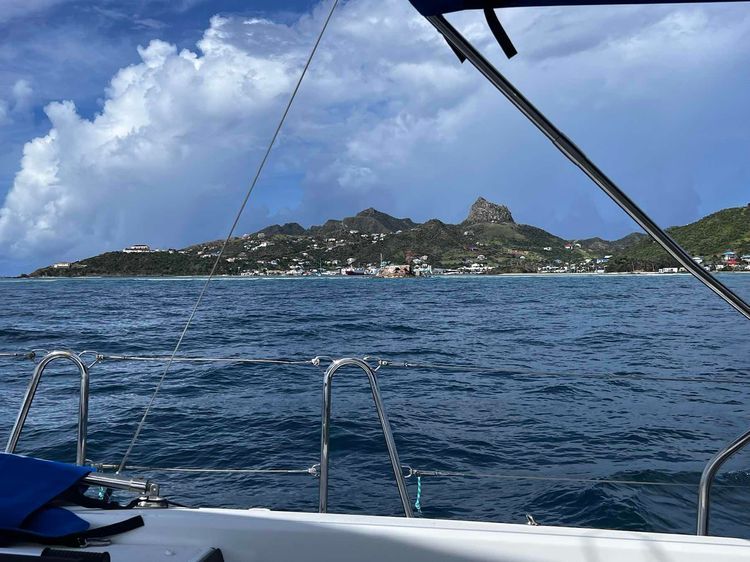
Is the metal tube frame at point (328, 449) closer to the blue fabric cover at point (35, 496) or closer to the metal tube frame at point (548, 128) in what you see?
the blue fabric cover at point (35, 496)

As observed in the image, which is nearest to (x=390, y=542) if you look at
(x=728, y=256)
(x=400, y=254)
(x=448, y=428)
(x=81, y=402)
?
(x=81, y=402)

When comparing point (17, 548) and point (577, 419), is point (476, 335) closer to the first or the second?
point (577, 419)

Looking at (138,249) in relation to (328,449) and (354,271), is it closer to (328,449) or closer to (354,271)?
(354,271)

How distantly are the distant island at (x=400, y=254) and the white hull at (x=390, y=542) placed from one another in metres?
69.6

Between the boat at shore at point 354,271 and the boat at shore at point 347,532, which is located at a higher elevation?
the boat at shore at point 354,271

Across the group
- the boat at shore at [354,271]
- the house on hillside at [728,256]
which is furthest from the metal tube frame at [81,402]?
the boat at shore at [354,271]

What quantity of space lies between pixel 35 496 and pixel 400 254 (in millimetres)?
96037

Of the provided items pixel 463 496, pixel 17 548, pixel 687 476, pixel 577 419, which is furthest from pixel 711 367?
pixel 17 548

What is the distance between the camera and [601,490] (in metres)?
4.62

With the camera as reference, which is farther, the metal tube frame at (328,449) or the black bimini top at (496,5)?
the metal tube frame at (328,449)

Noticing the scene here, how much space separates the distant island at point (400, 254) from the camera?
79.9 metres

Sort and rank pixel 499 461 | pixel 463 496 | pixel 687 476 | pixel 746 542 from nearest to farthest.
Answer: pixel 746 542 → pixel 463 496 → pixel 687 476 → pixel 499 461

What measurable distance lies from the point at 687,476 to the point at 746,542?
4.33 meters

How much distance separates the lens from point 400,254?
97.1 meters
